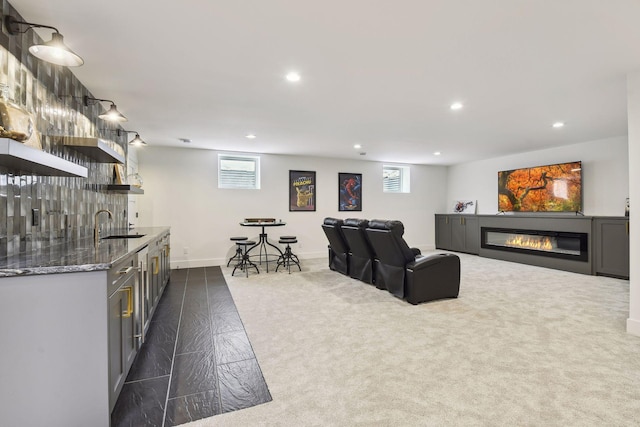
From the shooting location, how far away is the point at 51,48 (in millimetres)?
1823

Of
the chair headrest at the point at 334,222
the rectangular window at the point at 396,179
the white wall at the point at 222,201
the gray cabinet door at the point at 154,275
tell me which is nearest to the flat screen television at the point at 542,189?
the rectangular window at the point at 396,179

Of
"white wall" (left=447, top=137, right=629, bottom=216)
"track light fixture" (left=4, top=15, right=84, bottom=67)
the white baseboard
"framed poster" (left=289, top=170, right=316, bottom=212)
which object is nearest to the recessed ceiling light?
"track light fixture" (left=4, top=15, right=84, bottom=67)

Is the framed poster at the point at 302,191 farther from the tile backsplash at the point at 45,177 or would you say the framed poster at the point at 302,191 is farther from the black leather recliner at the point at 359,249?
the tile backsplash at the point at 45,177

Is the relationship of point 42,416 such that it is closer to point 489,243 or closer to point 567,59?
point 567,59

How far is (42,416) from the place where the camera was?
1510mm

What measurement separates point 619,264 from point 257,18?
21.1ft

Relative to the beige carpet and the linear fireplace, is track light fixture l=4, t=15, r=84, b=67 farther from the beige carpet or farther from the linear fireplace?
the linear fireplace

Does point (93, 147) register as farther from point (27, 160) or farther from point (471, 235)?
point (471, 235)

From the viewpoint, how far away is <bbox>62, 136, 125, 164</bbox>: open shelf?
2588 millimetres

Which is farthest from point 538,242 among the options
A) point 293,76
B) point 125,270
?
point 125,270

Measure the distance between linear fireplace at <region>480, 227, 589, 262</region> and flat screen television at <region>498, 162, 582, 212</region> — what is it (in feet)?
1.73

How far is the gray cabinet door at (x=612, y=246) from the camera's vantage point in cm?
501

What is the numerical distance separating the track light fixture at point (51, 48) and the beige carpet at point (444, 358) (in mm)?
2278

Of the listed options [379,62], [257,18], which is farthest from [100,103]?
[379,62]
